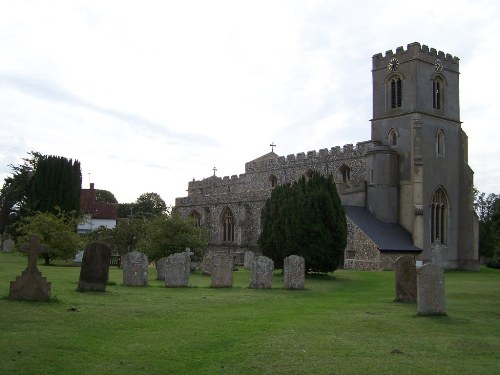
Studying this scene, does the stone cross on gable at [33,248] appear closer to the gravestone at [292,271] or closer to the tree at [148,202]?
the gravestone at [292,271]

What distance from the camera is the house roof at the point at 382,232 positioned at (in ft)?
110

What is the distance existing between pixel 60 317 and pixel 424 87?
3199cm

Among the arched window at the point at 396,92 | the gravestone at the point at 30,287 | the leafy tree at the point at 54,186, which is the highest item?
the arched window at the point at 396,92

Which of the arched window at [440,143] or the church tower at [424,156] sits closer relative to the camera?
the church tower at [424,156]

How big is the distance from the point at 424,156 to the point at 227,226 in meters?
16.2

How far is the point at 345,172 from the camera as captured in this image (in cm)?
4156

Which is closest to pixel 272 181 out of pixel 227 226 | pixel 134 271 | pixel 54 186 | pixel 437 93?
pixel 227 226

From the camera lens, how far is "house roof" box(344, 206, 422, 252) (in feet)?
110

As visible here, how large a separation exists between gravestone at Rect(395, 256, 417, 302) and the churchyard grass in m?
Result: 0.43

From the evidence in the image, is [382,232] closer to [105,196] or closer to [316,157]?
[316,157]

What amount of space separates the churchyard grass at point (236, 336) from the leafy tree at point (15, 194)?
99.9ft

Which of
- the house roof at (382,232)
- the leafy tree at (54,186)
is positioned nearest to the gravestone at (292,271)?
the house roof at (382,232)

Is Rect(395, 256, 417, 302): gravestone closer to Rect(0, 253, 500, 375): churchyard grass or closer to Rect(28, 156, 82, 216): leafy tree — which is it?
Rect(0, 253, 500, 375): churchyard grass

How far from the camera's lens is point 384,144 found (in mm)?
38938
